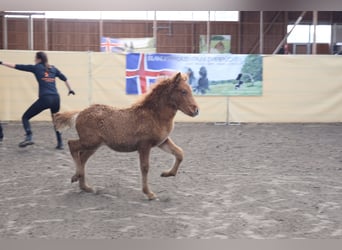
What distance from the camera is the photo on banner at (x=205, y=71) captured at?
12.6 metres

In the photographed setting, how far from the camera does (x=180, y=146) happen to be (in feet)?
29.1

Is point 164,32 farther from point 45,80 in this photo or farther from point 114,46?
point 45,80

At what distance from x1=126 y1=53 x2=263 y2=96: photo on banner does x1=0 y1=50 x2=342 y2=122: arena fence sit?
20 centimetres

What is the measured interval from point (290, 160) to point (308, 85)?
237 inches

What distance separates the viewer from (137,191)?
5.10m

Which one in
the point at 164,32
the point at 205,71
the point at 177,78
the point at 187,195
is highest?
the point at 164,32

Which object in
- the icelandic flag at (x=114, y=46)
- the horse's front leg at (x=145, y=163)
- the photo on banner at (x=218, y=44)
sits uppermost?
the photo on banner at (x=218, y=44)

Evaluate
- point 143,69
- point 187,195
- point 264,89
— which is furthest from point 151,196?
point 264,89

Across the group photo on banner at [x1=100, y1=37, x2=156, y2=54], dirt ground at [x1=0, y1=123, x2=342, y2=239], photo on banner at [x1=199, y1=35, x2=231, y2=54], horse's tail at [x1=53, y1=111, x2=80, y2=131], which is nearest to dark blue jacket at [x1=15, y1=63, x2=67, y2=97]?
dirt ground at [x1=0, y1=123, x2=342, y2=239]

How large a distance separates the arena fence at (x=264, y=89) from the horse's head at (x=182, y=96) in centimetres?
784

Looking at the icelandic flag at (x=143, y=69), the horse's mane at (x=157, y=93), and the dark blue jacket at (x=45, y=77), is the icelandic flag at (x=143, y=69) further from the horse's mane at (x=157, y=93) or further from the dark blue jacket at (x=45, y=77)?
the horse's mane at (x=157, y=93)

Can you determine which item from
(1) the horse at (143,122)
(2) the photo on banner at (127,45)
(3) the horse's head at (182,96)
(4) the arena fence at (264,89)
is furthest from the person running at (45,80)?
(2) the photo on banner at (127,45)

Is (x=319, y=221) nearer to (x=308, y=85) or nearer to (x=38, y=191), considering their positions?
(x=38, y=191)

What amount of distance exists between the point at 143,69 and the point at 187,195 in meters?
8.14
